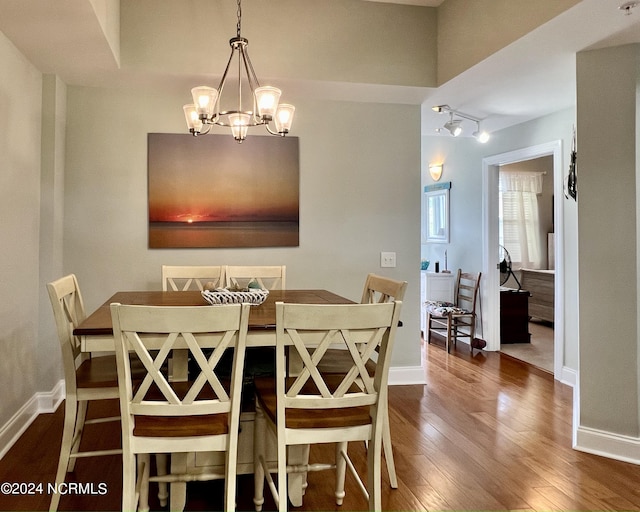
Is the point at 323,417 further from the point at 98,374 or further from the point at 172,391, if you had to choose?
the point at 98,374

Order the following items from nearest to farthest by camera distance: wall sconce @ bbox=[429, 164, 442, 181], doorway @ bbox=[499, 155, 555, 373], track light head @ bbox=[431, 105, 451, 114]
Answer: track light head @ bbox=[431, 105, 451, 114]
wall sconce @ bbox=[429, 164, 442, 181]
doorway @ bbox=[499, 155, 555, 373]

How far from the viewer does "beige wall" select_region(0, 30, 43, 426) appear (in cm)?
276

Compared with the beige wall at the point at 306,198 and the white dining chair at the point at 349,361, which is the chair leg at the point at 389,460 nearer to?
the white dining chair at the point at 349,361

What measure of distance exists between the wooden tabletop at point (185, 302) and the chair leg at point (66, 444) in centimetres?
37

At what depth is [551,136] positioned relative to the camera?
440cm

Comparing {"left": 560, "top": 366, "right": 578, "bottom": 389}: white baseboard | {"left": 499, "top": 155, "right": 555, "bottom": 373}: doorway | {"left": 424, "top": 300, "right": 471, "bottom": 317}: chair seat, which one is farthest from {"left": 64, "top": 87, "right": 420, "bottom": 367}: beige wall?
{"left": 499, "top": 155, "right": 555, "bottom": 373}: doorway

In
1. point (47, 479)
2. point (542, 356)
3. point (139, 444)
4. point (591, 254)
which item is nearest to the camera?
point (139, 444)

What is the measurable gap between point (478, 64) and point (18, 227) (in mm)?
2974

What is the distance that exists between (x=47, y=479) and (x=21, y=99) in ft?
6.95

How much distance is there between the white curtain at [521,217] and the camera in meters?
7.68

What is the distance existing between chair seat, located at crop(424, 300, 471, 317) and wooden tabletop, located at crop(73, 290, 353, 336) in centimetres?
250

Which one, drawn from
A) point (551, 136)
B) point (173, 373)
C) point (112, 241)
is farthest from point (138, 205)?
point (551, 136)

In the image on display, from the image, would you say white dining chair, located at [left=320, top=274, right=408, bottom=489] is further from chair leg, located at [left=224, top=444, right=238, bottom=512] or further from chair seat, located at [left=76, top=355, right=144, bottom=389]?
chair seat, located at [left=76, top=355, right=144, bottom=389]

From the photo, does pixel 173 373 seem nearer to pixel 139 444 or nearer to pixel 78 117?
pixel 139 444
